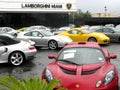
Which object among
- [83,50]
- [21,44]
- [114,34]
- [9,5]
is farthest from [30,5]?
[83,50]

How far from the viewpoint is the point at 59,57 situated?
8070 millimetres

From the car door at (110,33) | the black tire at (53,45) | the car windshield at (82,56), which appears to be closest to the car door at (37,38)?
the black tire at (53,45)

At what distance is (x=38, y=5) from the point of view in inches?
2243

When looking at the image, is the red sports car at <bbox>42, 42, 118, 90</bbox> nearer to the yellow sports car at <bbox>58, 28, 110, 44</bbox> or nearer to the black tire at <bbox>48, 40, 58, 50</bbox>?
the black tire at <bbox>48, 40, 58, 50</bbox>

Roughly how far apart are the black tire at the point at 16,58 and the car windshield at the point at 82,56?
4.89 metres

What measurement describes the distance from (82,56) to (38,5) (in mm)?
49813

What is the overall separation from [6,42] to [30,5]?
145 feet

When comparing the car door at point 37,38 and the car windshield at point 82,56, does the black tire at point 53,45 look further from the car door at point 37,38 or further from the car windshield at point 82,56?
the car windshield at point 82,56

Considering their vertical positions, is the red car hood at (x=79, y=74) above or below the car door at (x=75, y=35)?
above

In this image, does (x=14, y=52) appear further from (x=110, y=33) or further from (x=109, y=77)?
(x=110, y=33)

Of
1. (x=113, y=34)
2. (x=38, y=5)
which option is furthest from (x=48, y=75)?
(x=38, y=5)

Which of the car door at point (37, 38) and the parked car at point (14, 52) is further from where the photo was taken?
the car door at point (37, 38)

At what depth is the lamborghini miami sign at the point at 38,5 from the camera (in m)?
55.1

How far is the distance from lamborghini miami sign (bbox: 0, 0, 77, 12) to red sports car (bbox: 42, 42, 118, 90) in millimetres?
A: 47817
